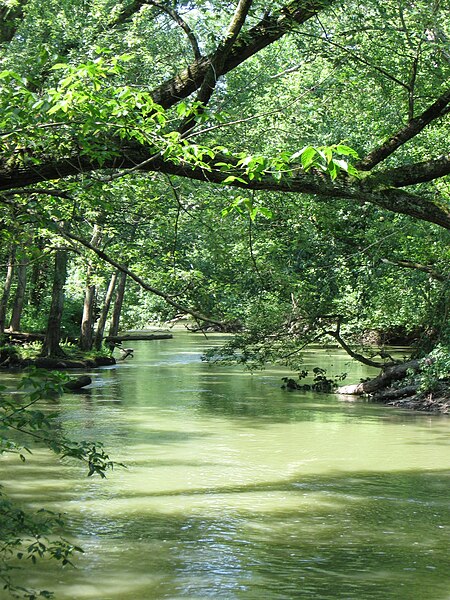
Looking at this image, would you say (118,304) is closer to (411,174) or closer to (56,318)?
(56,318)

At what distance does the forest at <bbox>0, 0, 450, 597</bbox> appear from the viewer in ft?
19.7

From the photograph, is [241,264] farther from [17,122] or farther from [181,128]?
[17,122]

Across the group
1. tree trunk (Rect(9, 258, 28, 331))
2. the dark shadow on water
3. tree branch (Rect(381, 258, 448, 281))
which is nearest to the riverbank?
tree branch (Rect(381, 258, 448, 281))

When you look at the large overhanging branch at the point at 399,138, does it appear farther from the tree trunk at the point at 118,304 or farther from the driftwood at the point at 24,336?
the tree trunk at the point at 118,304

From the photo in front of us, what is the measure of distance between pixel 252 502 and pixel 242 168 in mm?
5230

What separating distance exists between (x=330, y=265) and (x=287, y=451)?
241 inches

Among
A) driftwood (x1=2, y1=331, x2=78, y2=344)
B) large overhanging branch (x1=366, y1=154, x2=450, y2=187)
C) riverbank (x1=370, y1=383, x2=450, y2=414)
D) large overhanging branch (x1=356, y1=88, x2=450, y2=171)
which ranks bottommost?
riverbank (x1=370, y1=383, x2=450, y2=414)

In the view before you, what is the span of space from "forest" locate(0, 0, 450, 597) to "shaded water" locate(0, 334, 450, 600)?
6.50 ft

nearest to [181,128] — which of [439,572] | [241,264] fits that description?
[439,572]

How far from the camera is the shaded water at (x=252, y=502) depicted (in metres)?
6.99

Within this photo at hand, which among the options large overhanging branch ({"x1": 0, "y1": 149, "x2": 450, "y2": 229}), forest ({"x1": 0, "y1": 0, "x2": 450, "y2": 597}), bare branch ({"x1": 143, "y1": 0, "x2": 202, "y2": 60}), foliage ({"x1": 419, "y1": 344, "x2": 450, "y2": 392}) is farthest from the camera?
foliage ({"x1": 419, "y1": 344, "x2": 450, "y2": 392})

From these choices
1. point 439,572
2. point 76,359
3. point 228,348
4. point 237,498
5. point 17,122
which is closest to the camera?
point 17,122

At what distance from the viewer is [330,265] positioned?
18.5m

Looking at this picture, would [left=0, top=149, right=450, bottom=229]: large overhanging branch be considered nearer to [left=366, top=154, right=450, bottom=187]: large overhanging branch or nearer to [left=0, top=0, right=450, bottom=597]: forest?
[left=0, top=0, right=450, bottom=597]: forest
